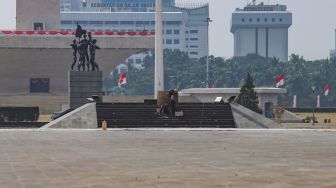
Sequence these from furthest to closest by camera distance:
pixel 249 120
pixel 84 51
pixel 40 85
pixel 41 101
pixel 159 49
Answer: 1. pixel 40 85
2. pixel 41 101
3. pixel 159 49
4. pixel 84 51
5. pixel 249 120

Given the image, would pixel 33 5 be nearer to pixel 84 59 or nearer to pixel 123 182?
pixel 84 59

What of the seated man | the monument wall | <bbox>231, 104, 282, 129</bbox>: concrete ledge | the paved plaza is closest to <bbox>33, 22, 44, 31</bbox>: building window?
the monument wall

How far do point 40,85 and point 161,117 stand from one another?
50490 millimetres

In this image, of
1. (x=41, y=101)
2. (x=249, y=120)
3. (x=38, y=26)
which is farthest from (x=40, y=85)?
(x=249, y=120)

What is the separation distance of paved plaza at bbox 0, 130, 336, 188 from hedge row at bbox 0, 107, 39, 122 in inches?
1205

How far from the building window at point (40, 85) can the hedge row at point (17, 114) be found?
113ft

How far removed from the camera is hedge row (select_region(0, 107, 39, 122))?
64.4 meters

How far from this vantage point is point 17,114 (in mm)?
65438

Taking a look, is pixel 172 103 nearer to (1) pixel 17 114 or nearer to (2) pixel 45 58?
(1) pixel 17 114

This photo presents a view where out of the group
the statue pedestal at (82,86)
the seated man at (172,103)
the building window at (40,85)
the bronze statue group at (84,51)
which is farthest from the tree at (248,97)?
the building window at (40,85)

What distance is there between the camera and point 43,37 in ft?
322

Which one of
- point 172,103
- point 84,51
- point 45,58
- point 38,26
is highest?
point 38,26

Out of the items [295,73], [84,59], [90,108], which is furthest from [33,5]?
[295,73]

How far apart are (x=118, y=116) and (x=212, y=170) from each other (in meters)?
33.4
